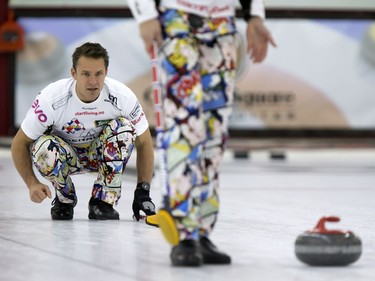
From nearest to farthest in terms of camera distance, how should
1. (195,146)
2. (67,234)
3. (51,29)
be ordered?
(195,146) → (67,234) → (51,29)

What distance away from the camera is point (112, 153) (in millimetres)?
4543

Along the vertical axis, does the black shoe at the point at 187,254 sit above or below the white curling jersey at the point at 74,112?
below

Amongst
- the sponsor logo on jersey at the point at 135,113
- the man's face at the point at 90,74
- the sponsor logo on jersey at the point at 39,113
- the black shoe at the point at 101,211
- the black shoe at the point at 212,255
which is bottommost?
the black shoe at the point at 101,211

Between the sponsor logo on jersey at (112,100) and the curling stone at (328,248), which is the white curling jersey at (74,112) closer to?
the sponsor logo on jersey at (112,100)

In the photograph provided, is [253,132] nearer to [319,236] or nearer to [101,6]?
[101,6]

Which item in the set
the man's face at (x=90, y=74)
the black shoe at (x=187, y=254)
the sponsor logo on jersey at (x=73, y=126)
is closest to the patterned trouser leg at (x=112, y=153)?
the sponsor logo on jersey at (x=73, y=126)

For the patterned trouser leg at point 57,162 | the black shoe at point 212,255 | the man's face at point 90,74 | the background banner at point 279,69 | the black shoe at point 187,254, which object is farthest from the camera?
the background banner at point 279,69

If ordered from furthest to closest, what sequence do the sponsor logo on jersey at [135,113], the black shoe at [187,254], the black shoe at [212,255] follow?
the sponsor logo on jersey at [135,113] < the black shoe at [212,255] < the black shoe at [187,254]

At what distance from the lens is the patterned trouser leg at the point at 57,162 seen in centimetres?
449

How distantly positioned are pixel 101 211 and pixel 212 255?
4.88 feet

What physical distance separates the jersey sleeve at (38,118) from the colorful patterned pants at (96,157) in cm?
5

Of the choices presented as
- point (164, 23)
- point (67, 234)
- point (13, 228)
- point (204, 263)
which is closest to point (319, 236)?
point (204, 263)

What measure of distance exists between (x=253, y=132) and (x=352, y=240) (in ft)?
32.2

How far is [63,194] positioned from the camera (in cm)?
468
